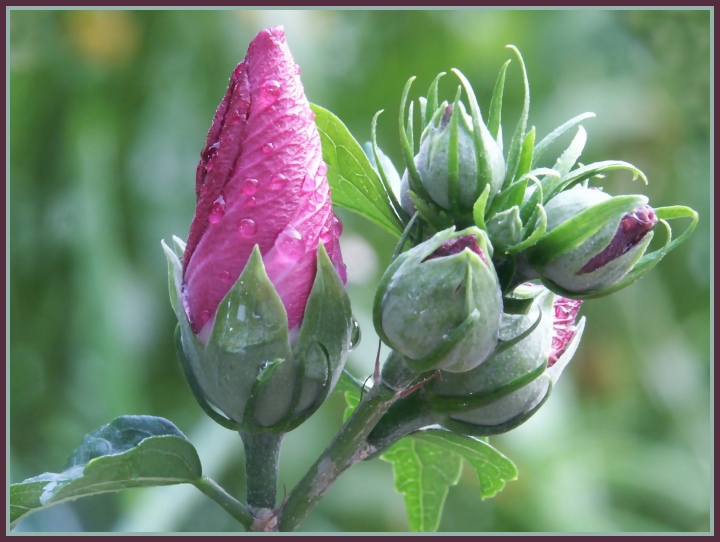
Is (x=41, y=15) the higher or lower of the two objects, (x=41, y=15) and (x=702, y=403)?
the higher

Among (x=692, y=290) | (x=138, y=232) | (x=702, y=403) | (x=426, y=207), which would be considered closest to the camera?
(x=426, y=207)

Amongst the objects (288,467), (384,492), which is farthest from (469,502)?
(288,467)

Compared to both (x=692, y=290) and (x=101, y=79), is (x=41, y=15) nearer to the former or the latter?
(x=101, y=79)

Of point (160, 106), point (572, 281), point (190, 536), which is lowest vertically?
point (190, 536)

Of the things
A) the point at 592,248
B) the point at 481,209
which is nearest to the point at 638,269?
the point at 592,248

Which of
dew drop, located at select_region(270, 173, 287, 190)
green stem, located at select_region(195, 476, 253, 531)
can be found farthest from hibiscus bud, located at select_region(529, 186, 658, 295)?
green stem, located at select_region(195, 476, 253, 531)

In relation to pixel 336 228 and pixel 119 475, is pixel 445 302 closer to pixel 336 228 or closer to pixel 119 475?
pixel 336 228

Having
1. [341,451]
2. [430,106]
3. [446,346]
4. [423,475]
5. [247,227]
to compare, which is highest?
[430,106]
